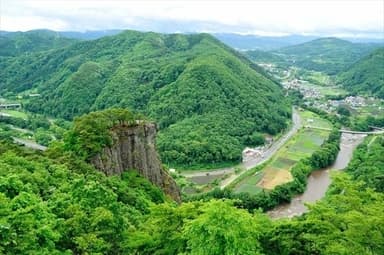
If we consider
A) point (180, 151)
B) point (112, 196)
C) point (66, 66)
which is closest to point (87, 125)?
point (112, 196)

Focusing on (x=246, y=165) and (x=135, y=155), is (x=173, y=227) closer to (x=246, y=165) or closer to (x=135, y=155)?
(x=135, y=155)

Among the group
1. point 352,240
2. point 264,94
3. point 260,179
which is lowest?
point 260,179

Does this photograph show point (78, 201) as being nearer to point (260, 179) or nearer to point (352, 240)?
point (352, 240)

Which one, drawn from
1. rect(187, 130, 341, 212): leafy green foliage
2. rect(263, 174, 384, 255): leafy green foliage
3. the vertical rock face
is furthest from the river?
rect(263, 174, 384, 255): leafy green foliage

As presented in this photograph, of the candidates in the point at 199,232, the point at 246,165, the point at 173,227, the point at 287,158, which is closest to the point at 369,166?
the point at 287,158

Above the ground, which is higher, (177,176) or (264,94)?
(264,94)

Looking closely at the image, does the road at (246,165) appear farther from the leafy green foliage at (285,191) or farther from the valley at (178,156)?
the leafy green foliage at (285,191)

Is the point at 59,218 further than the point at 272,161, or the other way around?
the point at 272,161
